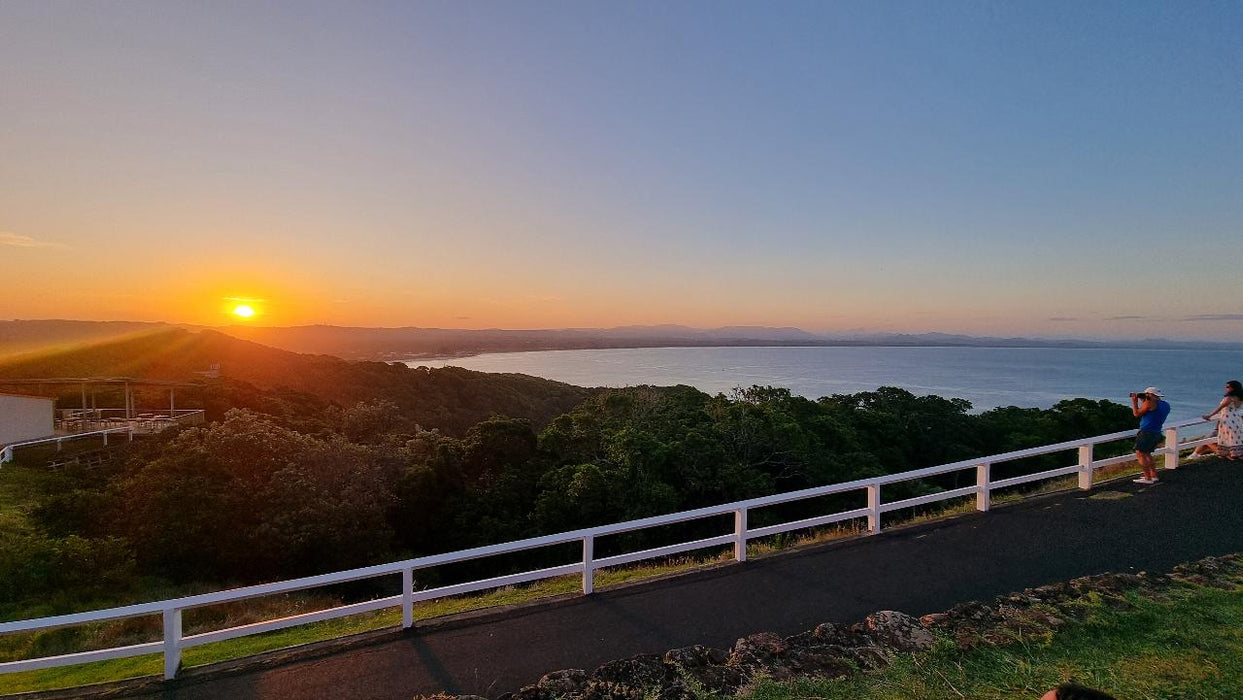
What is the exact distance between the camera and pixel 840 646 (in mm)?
4477

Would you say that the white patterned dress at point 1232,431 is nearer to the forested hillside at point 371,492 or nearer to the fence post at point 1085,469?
the fence post at point 1085,469

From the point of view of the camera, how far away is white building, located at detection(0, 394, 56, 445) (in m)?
20.5

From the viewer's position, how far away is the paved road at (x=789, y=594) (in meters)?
4.25

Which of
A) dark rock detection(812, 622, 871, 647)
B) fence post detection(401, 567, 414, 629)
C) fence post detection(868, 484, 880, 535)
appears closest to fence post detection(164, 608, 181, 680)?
fence post detection(401, 567, 414, 629)

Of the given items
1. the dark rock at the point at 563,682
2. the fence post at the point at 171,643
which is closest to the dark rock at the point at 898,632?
the dark rock at the point at 563,682

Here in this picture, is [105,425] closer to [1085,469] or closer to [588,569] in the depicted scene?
[588,569]

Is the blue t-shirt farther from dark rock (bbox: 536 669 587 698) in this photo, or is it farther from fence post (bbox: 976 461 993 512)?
dark rock (bbox: 536 669 587 698)

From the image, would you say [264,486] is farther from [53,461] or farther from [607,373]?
[607,373]

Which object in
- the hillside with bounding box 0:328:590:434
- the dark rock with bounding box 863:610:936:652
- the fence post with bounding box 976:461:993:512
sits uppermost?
the fence post with bounding box 976:461:993:512

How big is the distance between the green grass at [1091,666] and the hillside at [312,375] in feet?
120

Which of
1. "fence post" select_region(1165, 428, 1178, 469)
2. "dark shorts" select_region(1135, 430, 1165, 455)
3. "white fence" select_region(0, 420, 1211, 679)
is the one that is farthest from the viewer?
"fence post" select_region(1165, 428, 1178, 469)

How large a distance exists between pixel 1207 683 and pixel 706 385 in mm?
68325

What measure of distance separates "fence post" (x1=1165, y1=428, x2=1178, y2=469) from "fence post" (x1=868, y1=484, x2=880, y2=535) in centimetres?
601

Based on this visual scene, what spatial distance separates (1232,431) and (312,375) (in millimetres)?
55228
